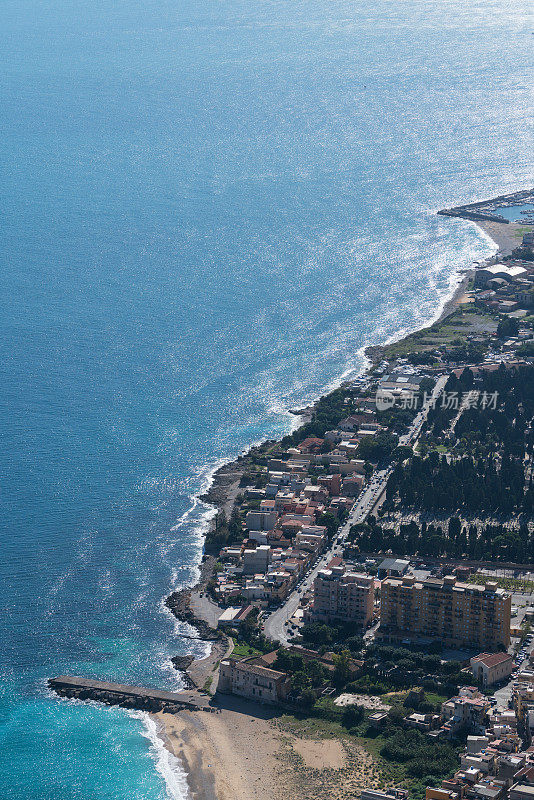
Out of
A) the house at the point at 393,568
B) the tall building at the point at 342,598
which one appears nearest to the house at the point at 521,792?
the tall building at the point at 342,598

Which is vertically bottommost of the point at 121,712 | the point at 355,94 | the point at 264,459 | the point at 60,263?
the point at 121,712

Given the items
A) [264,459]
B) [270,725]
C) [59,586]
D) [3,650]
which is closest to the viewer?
[270,725]

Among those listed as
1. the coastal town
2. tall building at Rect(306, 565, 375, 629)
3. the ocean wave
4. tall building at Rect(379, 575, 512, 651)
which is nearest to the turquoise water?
the coastal town

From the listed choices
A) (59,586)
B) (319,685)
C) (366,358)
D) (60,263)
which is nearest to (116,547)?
(59,586)

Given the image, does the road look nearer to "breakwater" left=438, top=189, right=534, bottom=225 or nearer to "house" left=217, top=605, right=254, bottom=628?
"house" left=217, top=605, right=254, bottom=628

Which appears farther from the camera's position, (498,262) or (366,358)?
(498,262)

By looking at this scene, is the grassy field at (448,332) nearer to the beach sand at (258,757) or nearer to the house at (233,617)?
Result: the house at (233,617)

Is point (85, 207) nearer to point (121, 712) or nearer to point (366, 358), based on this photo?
point (366, 358)

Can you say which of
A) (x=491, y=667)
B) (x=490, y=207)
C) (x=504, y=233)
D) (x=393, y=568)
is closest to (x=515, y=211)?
(x=490, y=207)
